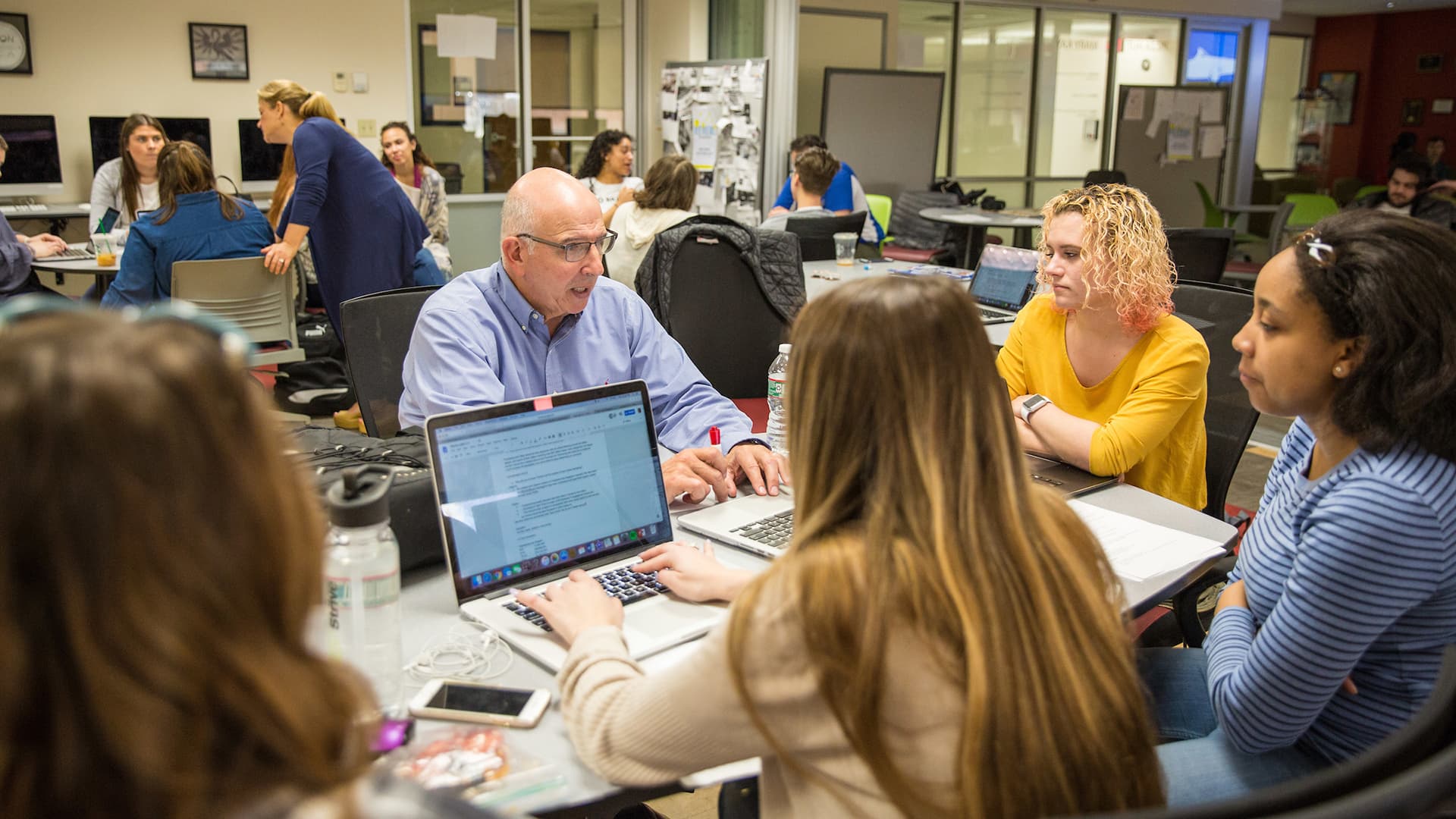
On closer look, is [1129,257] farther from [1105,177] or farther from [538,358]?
[1105,177]

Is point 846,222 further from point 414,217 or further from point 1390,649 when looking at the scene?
point 1390,649

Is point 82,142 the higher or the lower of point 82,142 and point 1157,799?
the higher

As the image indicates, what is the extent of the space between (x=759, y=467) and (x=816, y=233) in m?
3.63

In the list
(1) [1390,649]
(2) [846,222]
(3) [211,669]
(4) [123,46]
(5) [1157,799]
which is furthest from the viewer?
(4) [123,46]

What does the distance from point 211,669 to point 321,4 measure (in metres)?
7.41

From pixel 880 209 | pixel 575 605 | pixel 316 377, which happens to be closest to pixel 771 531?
pixel 575 605

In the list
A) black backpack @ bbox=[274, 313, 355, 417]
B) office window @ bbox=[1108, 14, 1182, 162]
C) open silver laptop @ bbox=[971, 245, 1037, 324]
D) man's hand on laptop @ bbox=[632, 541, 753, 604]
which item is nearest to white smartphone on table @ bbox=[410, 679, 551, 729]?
man's hand on laptop @ bbox=[632, 541, 753, 604]

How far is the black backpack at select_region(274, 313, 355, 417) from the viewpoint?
530cm

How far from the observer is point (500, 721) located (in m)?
1.24

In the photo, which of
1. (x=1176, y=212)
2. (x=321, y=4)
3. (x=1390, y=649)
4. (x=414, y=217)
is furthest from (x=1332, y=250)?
(x=1176, y=212)

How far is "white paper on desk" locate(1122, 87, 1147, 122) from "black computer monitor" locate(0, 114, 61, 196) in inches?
334

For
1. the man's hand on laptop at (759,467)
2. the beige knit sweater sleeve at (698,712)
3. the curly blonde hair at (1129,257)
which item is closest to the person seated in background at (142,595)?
the beige knit sweater sleeve at (698,712)

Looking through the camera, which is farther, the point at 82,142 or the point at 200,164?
the point at 82,142

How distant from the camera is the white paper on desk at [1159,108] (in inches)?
406
